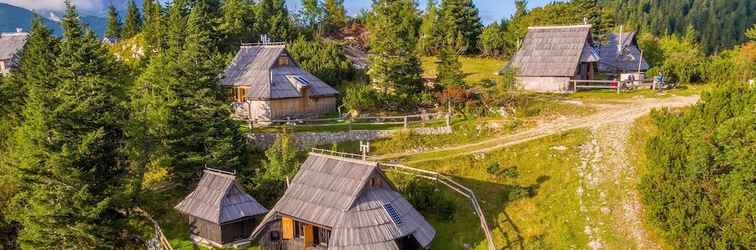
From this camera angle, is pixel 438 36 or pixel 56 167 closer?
pixel 56 167

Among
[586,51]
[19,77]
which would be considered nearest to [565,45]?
[586,51]

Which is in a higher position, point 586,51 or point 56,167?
point 586,51

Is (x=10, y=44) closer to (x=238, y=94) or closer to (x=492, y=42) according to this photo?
(x=238, y=94)

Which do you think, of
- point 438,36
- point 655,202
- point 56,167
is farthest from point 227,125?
point 438,36

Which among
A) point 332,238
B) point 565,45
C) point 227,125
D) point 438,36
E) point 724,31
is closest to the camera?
point 332,238

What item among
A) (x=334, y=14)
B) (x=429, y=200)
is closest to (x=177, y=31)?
(x=429, y=200)

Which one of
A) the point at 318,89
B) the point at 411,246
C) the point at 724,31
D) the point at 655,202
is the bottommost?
the point at 411,246

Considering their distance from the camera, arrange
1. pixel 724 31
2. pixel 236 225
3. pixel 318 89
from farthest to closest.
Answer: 1. pixel 724 31
2. pixel 318 89
3. pixel 236 225

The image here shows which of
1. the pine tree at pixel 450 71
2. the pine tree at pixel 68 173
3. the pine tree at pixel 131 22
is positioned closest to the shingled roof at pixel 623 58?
the pine tree at pixel 450 71

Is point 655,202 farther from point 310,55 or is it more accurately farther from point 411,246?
point 310,55
